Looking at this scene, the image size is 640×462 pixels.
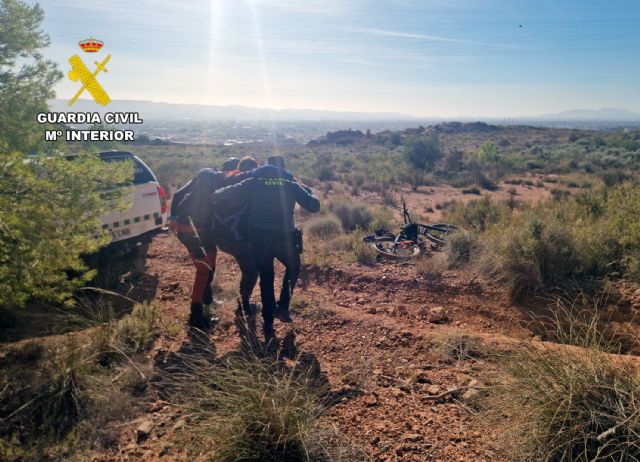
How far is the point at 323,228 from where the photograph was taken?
999 centimetres

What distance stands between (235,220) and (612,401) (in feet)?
12.3

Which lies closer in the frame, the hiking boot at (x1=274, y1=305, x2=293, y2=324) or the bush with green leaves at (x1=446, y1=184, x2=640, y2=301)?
the hiking boot at (x1=274, y1=305, x2=293, y2=324)

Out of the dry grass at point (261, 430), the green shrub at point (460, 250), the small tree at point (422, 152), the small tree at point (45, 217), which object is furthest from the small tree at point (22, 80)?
the small tree at point (422, 152)

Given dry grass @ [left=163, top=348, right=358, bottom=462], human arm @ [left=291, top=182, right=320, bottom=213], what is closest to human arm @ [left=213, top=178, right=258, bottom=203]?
human arm @ [left=291, top=182, right=320, bottom=213]

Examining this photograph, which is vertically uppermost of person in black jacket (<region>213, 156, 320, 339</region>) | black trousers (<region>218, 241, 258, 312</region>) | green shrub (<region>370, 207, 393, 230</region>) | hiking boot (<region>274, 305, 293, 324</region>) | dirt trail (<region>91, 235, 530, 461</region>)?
person in black jacket (<region>213, 156, 320, 339</region>)

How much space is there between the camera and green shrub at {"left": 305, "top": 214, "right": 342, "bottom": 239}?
32.3 ft

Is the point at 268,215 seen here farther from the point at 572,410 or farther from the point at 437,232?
the point at 437,232

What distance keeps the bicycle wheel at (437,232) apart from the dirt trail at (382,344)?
1509 millimetres

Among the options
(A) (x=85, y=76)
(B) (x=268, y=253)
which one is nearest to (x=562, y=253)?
(B) (x=268, y=253)

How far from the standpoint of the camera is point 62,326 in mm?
4285

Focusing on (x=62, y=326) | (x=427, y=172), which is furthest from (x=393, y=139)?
(x=62, y=326)

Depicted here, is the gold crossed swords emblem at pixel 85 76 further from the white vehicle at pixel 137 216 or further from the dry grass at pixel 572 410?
the dry grass at pixel 572 410

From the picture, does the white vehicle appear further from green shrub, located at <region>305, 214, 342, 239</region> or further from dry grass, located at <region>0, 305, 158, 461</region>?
green shrub, located at <region>305, 214, 342, 239</region>

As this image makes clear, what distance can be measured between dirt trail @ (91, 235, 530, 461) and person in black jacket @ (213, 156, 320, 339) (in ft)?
2.09
